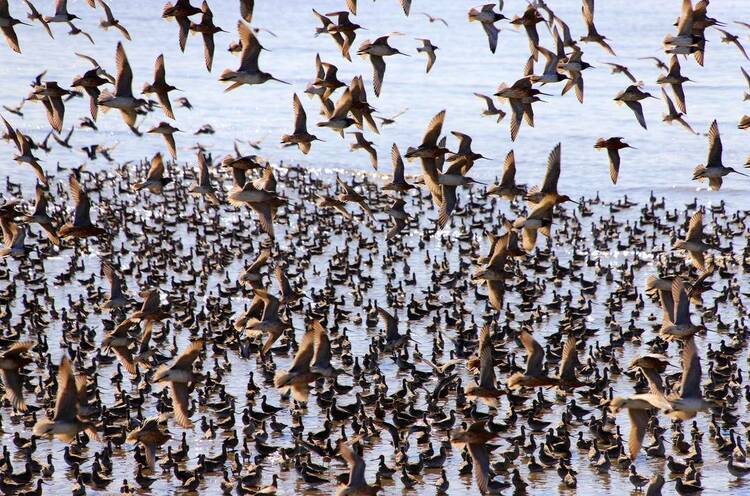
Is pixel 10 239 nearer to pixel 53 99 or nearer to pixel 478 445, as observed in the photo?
pixel 53 99

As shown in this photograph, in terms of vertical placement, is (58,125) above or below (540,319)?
above

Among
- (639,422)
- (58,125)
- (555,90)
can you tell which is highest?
(58,125)

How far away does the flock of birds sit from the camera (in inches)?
682

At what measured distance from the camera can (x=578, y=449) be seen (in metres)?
19.3

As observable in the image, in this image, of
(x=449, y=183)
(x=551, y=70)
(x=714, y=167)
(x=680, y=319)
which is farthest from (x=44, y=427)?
(x=714, y=167)

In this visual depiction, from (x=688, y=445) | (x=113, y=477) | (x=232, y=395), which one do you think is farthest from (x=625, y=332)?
(x=113, y=477)

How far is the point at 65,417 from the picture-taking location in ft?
49.6

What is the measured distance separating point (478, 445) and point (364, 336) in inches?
406

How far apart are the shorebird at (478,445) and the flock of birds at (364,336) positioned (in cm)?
4

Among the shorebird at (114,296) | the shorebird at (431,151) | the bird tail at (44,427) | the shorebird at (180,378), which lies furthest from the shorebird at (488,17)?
the bird tail at (44,427)

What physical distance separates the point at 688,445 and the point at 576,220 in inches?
687

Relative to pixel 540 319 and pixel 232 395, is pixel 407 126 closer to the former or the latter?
pixel 540 319

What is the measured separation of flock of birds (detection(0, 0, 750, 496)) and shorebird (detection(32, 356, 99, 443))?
5 cm

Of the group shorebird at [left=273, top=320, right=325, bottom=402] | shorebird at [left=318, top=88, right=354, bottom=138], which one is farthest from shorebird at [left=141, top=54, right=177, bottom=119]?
shorebird at [left=273, top=320, right=325, bottom=402]
